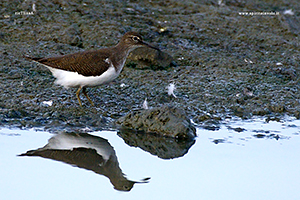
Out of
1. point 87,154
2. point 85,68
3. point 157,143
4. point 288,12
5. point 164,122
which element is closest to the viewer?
point 87,154

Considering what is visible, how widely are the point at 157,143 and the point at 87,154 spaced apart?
0.96m

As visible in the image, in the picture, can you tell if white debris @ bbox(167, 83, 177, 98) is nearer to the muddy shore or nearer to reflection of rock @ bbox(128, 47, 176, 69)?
the muddy shore

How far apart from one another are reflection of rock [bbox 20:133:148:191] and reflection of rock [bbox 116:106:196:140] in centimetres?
61

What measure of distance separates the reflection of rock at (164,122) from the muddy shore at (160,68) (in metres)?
0.42

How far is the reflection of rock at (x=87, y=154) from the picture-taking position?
16.2 ft

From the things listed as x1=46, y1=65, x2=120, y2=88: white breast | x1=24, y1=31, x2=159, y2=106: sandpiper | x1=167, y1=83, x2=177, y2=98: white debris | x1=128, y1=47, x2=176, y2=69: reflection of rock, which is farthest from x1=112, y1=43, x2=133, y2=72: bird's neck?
x1=128, y1=47, x2=176, y2=69: reflection of rock

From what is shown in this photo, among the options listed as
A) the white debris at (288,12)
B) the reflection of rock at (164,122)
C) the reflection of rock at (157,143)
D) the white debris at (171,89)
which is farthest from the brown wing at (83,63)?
the white debris at (288,12)

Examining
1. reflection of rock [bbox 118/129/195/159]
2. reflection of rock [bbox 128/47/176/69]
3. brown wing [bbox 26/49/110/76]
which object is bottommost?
reflection of rock [bbox 118/129/195/159]

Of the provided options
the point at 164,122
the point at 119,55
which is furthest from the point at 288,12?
the point at 164,122

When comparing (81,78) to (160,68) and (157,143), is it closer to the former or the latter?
(157,143)

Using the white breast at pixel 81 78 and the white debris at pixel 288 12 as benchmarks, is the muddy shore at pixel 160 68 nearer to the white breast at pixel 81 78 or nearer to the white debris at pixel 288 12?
the white debris at pixel 288 12

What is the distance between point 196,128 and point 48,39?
4.10m

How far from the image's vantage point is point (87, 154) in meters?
5.56

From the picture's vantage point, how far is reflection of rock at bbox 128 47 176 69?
8.68 meters
